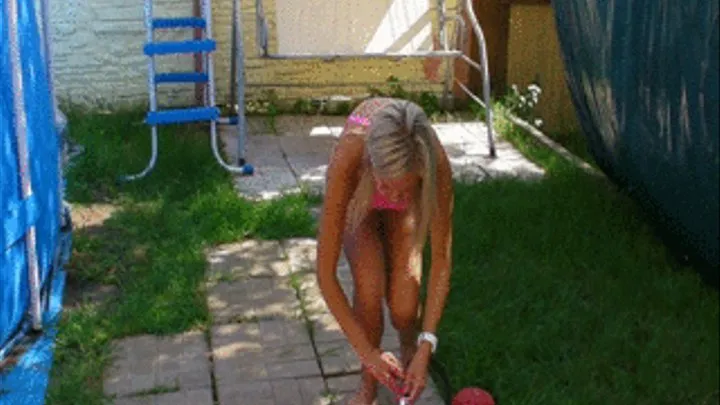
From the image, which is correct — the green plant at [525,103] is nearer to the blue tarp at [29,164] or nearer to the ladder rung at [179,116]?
the ladder rung at [179,116]

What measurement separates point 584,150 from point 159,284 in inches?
133

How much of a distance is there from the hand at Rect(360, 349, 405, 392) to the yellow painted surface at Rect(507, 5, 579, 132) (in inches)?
184

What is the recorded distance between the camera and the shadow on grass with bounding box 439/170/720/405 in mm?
3518

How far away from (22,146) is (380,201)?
1.66 metres

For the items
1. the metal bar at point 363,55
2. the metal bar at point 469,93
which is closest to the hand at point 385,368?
the metal bar at point 363,55

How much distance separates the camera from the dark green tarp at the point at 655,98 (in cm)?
259

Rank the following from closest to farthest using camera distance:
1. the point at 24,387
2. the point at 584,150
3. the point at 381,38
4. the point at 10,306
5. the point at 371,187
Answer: the point at 371,187, the point at 24,387, the point at 10,306, the point at 584,150, the point at 381,38

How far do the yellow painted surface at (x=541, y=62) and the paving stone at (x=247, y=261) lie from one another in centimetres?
314

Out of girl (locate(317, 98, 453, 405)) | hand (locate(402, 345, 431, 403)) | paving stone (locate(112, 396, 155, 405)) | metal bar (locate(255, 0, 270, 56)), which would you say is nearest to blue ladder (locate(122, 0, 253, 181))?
metal bar (locate(255, 0, 270, 56))

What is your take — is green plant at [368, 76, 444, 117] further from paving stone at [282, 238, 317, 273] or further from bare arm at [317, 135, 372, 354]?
bare arm at [317, 135, 372, 354]

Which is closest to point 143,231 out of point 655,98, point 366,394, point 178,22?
point 178,22

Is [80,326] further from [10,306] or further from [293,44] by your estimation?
[293,44]

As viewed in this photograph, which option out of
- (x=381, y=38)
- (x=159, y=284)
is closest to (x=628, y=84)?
(x=159, y=284)

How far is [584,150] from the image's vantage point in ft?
22.1
